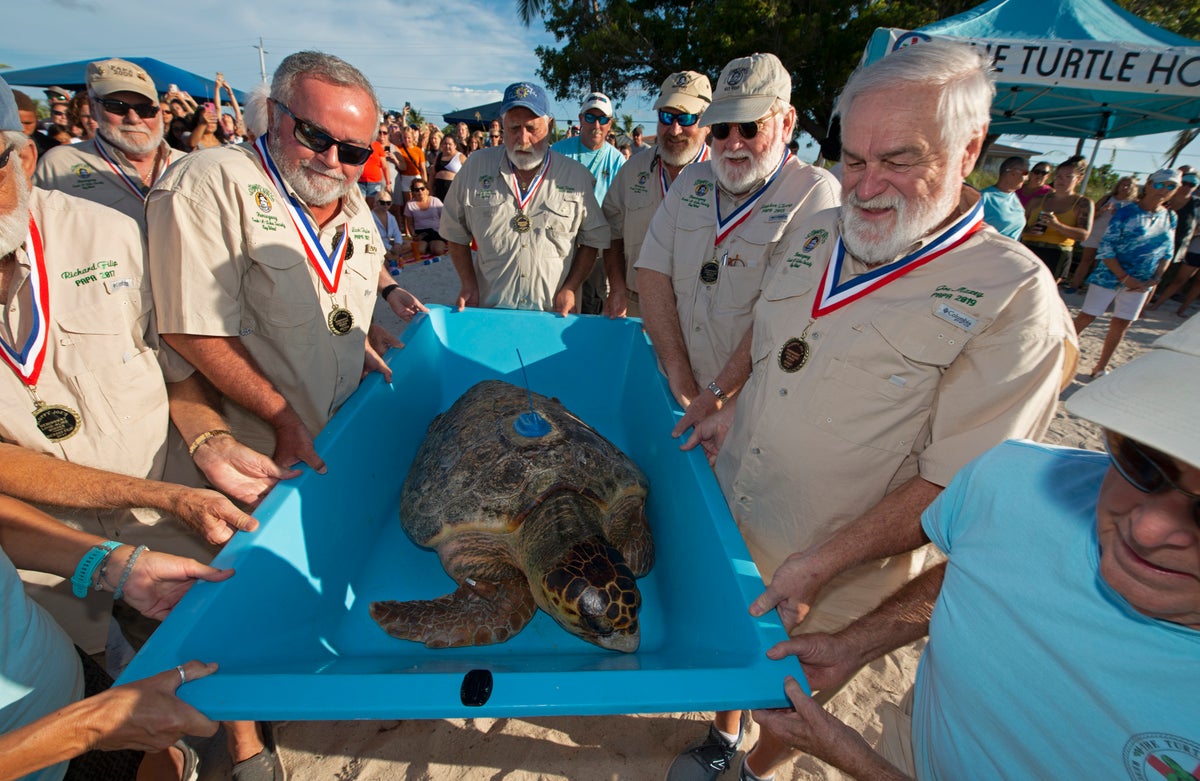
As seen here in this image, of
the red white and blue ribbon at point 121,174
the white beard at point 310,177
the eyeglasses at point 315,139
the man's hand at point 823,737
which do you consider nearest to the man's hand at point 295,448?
the white beard at point 310,177

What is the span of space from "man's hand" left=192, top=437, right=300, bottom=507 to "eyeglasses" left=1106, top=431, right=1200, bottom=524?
6.61 feet

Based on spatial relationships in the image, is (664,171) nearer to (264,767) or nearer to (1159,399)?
(1159,399)

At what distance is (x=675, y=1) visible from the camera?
1548 centimetres

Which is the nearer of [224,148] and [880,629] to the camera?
[880,629]

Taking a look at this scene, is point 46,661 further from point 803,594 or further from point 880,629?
point 880,629

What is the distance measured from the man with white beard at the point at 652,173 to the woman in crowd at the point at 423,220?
5918 mm

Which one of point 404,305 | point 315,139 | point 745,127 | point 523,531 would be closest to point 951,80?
point 745,127

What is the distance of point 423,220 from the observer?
29.4 feet

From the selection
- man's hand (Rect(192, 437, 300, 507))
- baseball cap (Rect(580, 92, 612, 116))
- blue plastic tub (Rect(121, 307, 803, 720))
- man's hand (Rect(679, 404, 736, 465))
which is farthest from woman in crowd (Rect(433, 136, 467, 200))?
man's hand (Rect(679, 404, 736, 465))

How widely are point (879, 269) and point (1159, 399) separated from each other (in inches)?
35.7

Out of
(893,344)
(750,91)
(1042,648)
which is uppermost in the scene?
(750,91)

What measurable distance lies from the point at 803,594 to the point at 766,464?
410mm

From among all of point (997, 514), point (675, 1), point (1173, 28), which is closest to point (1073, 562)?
point (997, 514)

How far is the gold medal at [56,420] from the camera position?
1.52m
